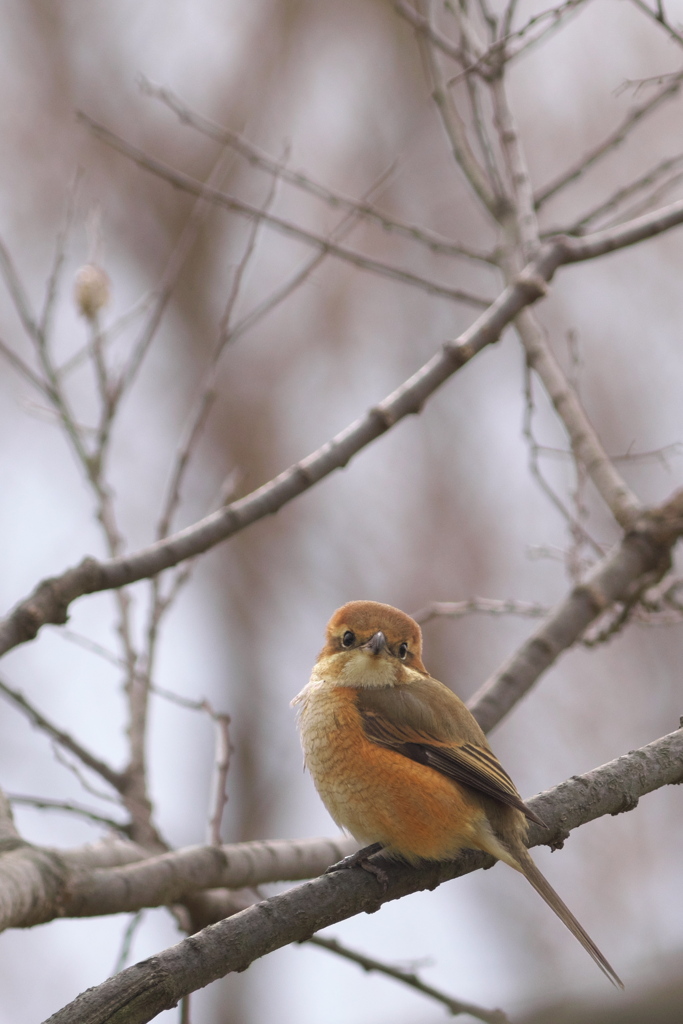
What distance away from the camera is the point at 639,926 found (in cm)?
802

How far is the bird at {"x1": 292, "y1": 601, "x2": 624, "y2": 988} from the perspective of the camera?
2.75 m

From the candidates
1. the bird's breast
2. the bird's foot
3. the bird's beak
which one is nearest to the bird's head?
the bird's beak

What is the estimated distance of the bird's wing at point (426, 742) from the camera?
2852mm

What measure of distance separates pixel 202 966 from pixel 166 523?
2365 millimetres

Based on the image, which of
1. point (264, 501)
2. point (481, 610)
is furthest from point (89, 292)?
point (481, 610)

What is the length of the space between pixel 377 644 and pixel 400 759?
465 millimetres

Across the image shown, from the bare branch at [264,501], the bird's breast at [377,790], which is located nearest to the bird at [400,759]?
the bird's breast at [377,790]

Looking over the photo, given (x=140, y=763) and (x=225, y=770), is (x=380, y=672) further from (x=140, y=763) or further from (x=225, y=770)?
(x=140, y=763)

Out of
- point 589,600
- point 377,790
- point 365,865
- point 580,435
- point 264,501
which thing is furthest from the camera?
point 580,435

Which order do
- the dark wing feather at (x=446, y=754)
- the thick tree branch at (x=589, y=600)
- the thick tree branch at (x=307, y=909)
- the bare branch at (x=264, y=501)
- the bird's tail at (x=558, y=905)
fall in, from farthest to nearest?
the thick tree branch at (x=589, y=600) < the dark wing feather at (x=446, y=754) < the bare branch at (x=264, y=501) < the bird's tail at (x=558, y=905) < the thick tree branch at (x=307, y=909)

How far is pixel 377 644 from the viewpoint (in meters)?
3.34

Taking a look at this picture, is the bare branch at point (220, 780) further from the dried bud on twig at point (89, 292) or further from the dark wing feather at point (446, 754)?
the dried bud on twig at point (89, 292)

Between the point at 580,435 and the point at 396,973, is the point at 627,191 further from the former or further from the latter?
the point at 396,973

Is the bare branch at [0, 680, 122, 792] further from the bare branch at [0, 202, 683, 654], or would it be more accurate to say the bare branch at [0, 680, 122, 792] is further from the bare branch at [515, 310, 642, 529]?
the bare branch at [515, 310, 642, 529]
